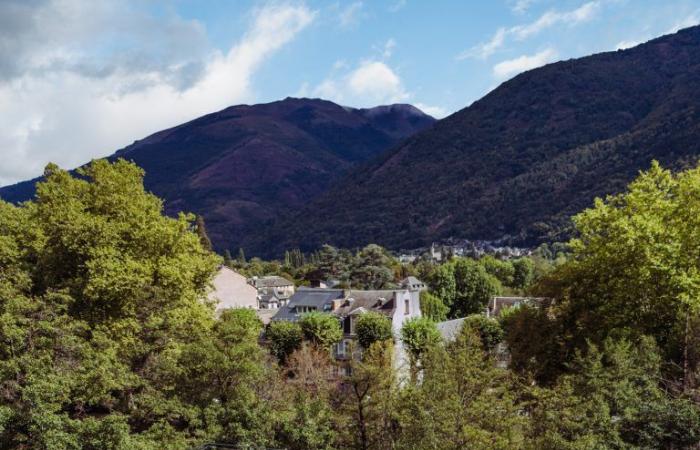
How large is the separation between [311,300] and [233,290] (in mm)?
13037

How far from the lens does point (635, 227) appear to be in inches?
866

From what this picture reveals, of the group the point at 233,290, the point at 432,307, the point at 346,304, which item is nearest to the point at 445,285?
the point at 432,307

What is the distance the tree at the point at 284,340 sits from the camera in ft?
139

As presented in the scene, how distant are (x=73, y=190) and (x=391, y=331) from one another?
23930mm

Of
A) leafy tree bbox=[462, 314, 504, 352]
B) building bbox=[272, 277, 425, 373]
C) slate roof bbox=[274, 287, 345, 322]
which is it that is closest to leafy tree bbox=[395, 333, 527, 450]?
building bbox=[272, 277, 425, 373]

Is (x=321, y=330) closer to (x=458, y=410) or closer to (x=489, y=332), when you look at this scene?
(x=489, y=332)

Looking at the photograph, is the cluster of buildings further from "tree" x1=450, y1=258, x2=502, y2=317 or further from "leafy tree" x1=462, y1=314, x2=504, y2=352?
"tree" x1=450, y1=258, x2=502, y2=317

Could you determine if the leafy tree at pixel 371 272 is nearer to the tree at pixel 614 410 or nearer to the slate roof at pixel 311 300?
the slate roof at pixel 311 300

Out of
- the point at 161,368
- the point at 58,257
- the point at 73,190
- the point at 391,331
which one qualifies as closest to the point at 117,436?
the point at 161,368

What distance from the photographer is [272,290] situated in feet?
316

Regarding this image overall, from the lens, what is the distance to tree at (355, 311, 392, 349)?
4228 cm

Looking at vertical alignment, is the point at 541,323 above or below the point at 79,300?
below

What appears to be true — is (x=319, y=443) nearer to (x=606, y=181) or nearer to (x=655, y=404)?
(x=655, y=404)

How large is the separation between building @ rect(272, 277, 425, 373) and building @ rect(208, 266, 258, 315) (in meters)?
7.77
